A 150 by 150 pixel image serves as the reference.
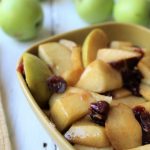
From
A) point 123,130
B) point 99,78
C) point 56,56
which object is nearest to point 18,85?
point 56,56

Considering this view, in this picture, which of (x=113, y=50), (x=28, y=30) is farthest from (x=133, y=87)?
(x=28, y=30)

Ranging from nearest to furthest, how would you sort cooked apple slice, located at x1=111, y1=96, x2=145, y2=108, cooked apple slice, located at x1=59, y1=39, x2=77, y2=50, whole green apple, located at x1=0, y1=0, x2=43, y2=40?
cooked apple slice, located at x1=111, y1=96, x2=145, y2=108
cooked apple slice, located at x1=59, y1=39, x2=77, y2=50
whole green apple, located at x1=0, y1=0, x2=43, y2=40

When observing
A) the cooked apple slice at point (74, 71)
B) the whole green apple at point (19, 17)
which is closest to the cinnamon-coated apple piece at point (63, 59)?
the cooked apple slice at point (74, 71)

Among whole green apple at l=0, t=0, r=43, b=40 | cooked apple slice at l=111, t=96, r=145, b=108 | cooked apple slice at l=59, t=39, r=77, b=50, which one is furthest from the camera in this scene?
whole green apple at l=0, t=0, r=43, b=40

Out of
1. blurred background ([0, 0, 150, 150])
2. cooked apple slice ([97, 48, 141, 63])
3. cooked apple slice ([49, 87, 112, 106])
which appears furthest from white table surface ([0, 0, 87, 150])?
cooked apple slice ([97, 48, 141, 63])

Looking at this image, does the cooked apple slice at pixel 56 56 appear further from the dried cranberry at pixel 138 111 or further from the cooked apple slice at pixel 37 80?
the dried cranberry at pixel 138 111

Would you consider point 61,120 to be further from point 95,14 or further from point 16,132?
point 95,14

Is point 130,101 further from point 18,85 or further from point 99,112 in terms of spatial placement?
point 18,85

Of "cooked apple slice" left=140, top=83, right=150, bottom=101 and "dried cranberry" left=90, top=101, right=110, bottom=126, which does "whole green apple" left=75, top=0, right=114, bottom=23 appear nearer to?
"cooked apple slice" left=140, top=83, right=150, bottom=101
